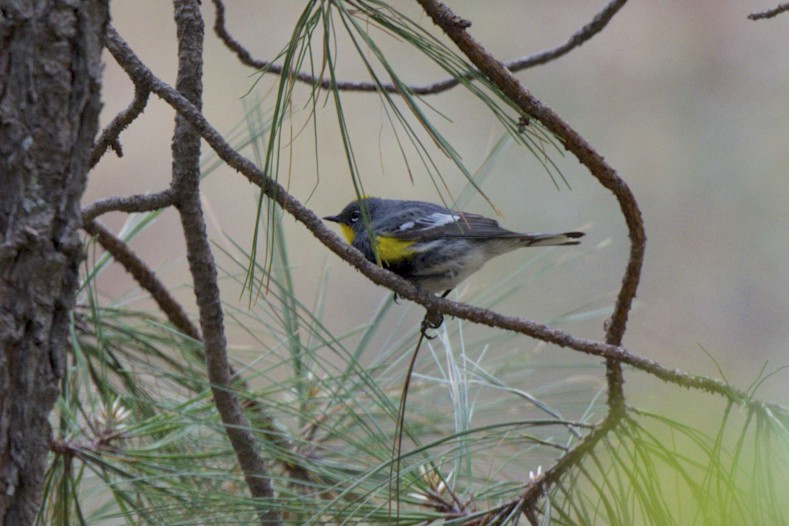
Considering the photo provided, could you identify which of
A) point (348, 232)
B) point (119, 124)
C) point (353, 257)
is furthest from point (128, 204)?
point (348, 232)

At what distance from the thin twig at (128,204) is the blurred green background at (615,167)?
2.41 metres

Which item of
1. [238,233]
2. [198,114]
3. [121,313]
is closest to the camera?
[198,114]

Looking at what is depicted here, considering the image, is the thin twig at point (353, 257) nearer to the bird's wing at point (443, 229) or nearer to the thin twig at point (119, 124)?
the thin twig at point (119, 124)

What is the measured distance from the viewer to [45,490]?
143 centimetres

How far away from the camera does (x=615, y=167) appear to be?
170 inches

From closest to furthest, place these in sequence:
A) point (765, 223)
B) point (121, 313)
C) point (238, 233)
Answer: point (121, 313) → point (238, 233) → point (765, 223)

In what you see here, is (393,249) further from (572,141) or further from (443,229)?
(572,141)

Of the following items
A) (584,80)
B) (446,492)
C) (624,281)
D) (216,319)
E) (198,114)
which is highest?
(584,80)

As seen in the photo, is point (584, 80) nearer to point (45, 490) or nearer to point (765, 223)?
point (765, 223)

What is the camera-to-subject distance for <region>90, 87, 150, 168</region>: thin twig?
123 cm

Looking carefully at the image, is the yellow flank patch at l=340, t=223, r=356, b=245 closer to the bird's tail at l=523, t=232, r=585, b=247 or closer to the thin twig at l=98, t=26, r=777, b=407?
the bird's tail at l=523, t=232, r=585, b=247

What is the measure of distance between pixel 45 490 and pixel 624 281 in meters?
1.00

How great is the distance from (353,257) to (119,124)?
399 millimetres

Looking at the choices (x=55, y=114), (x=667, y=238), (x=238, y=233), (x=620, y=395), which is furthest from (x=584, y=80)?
(x=55, y=114)
